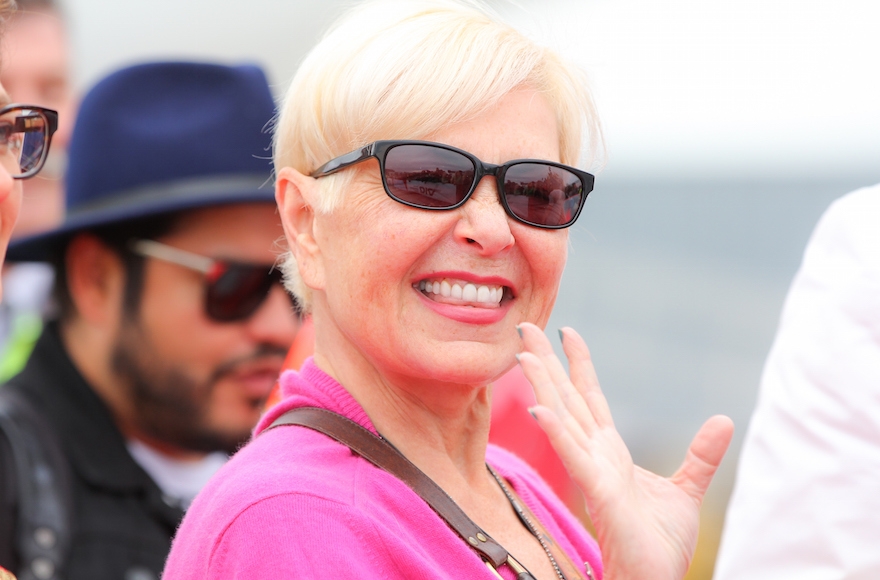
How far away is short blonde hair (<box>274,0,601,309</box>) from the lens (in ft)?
5.64

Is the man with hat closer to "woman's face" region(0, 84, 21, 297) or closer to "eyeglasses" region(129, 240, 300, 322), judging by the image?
"eyeglasses" region(129, 240, 300, 322)

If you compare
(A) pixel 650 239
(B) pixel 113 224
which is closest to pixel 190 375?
(B) pixel 113 224

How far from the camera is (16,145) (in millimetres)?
1879

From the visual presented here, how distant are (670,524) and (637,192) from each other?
9626mm

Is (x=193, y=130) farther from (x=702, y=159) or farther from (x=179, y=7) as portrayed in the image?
(x=179, y=7)

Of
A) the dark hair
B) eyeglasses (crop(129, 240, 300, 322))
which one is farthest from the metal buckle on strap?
the dark hair

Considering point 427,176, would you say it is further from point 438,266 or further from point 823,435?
point 823,435

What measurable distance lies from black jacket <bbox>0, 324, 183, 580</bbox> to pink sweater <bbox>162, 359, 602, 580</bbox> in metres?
1.13

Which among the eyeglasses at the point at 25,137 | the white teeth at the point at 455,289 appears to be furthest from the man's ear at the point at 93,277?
the white teeth at the point at 455,289

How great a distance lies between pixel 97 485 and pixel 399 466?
150cm

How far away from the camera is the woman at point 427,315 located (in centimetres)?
157

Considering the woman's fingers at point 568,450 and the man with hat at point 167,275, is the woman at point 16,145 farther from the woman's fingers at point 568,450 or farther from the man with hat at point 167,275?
the man with hat at point 167,275

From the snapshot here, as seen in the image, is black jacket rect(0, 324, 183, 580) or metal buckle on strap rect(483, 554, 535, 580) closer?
metal buckle on strap rect(483, 554, 535, 580)

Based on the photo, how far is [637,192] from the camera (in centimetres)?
1113
